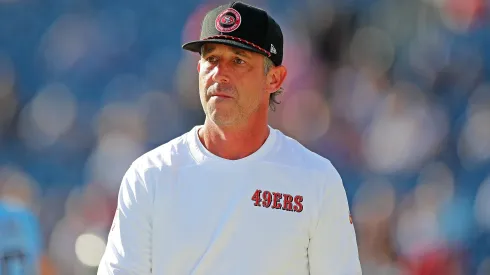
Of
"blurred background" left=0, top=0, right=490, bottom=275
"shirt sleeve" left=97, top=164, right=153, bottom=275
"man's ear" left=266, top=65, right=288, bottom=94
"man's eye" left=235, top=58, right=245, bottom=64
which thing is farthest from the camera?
"blurred background" left=0, top=0, right=490, bottom=275

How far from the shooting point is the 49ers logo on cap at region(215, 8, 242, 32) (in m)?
2.45

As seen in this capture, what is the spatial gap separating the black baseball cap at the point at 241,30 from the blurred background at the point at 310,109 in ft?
6.66

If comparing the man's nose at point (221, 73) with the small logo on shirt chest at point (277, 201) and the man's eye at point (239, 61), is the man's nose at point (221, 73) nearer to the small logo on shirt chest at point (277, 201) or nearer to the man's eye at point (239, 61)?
the man's eye at point (239, 61)

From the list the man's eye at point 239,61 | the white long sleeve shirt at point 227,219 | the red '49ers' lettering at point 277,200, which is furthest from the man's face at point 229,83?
the red '49ers' lettering at point 277,200

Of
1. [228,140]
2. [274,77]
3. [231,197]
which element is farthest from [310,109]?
[231,197]

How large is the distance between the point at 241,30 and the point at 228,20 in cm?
5

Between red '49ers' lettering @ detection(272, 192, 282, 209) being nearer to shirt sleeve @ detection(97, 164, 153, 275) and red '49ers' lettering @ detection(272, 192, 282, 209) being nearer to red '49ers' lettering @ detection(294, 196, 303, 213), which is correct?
red '49ers' lettering @ detection(294, 196, 303, 213)

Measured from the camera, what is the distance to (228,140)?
8.38ft

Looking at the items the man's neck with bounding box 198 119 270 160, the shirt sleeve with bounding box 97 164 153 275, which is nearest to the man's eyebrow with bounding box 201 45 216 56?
the man's neck with bounding box 198 119 270 160

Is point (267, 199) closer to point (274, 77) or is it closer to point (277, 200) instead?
point (277, 200)

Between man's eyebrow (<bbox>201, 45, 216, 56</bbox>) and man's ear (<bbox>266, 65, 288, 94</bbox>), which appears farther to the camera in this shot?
man's ear (<bbox>266, 65, 288, 94</bbox>)

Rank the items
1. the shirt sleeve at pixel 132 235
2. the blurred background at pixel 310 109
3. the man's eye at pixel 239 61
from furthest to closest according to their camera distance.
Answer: the blurred background at pixel 310 109 → the man's eye at pixel 239 61 → the shirt sleeve at pixel 132 235

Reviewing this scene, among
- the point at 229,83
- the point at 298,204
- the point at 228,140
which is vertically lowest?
the point at 298,204

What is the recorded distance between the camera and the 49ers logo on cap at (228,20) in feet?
8.05
